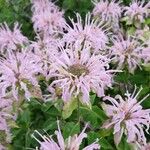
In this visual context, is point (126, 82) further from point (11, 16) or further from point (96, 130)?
point (11, 16)

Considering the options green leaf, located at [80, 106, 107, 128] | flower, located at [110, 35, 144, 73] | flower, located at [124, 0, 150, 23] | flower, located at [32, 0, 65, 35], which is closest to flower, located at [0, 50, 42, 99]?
green leaf, located at [80, 106, 107, 128]

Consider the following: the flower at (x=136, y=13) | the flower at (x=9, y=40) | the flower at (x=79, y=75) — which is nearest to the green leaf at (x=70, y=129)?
the flower at (x=79, y=75)

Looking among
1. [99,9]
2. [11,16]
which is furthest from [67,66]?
[11,16]

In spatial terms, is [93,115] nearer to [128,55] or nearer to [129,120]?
[129,120]

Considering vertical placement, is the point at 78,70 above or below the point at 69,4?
below

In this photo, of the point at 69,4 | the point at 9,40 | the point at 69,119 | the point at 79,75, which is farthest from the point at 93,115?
the point at 69,4
